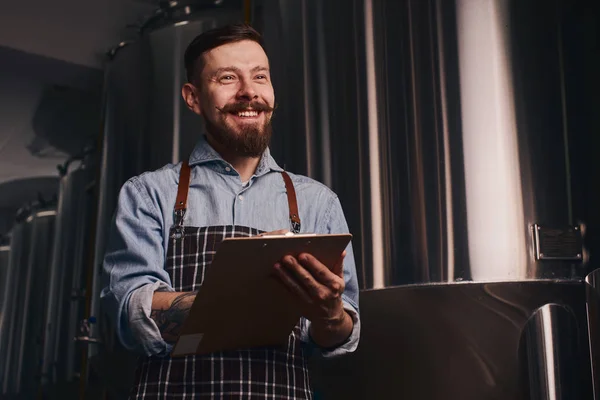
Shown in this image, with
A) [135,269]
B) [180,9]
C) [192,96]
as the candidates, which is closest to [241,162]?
[192,96]

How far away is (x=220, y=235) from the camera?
1.46 metres

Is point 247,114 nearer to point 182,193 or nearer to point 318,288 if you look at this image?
point 182,193

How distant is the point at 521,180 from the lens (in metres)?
1.97

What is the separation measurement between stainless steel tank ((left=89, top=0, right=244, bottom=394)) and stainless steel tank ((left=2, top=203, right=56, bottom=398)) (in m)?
1.60

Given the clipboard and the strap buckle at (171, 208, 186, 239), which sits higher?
the strap buckle at (171, 208, 186, 239)

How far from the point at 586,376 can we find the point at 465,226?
1.47 ft

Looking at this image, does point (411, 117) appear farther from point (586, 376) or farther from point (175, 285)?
point (175, 285)

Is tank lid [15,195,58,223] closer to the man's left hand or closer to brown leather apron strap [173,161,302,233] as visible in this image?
brown leather apron strap [173,161,302,233]

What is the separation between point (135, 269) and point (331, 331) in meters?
0.36

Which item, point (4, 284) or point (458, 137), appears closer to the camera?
point (458, 137)

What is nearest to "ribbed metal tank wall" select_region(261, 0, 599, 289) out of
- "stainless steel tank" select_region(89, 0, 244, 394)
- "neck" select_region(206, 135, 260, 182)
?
"neck" select_region(206, 135, 260, 182)

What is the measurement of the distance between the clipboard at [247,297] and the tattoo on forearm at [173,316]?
39 millimetres

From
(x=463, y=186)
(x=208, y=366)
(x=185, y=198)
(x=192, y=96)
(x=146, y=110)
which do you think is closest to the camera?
(x=208, y=366)

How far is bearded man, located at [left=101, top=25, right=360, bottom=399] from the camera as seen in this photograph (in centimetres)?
136
